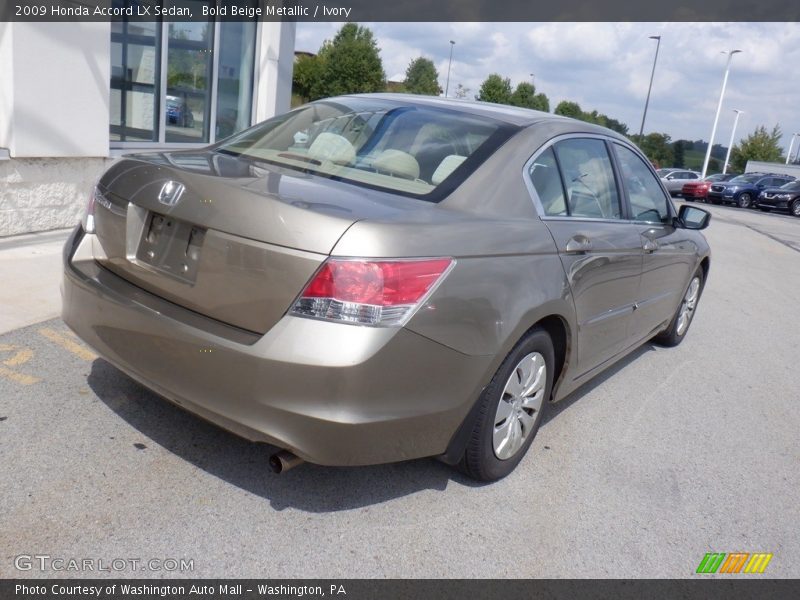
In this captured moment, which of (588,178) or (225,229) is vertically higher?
(588,178)

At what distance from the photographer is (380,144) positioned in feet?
11.3

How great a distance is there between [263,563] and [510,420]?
128cm

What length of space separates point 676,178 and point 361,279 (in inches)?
1383

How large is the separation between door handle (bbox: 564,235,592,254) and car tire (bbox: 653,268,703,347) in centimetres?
247

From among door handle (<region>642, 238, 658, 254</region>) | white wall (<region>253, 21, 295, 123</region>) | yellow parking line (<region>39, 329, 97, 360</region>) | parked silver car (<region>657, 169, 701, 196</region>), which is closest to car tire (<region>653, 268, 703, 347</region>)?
door handle (<region>642, 238, 658, 254</region>)

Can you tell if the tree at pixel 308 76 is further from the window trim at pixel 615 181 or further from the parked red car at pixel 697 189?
the window trim at pixel 615 181

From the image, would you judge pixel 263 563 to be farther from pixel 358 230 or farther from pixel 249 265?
pixel 358 230

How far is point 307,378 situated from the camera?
2479mm

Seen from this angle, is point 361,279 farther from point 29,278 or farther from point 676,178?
point 676,178

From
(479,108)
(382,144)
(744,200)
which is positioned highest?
(479,108)

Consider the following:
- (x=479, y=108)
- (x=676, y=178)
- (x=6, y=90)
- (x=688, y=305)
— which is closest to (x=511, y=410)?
(x=479, y=108)

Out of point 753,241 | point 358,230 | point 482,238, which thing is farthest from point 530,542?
point 753,241

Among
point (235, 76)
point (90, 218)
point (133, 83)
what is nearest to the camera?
point (90, 218)
